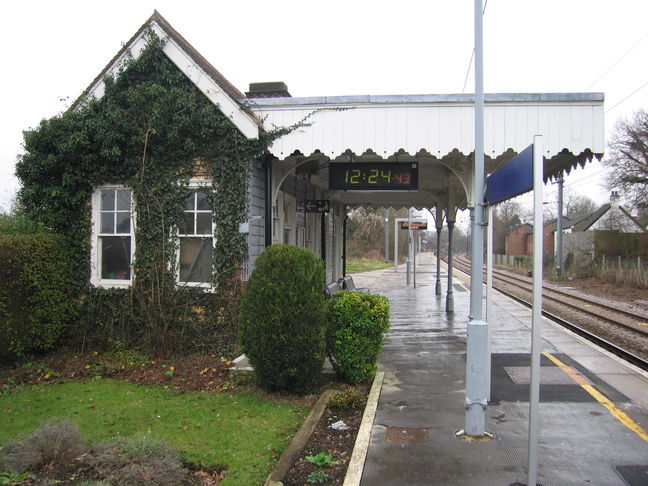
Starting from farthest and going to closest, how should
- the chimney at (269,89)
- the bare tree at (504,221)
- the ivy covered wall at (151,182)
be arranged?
the bare tree at (504,221) < the chimney at (269,89) < the ivy covered wall at (151,182)

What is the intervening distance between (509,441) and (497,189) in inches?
97.0

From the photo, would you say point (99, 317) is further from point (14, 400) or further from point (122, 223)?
point (14, 400)

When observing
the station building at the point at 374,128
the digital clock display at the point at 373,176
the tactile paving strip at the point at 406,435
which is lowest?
the tactile paving strip at the point at 406,435

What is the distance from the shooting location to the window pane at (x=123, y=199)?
9328 mm

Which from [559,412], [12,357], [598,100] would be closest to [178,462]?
[559,412]

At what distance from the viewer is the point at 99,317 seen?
9258mm

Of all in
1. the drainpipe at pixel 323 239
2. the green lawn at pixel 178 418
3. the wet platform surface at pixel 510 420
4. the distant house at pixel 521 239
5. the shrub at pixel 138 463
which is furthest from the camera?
the distant house at pixel 521 239

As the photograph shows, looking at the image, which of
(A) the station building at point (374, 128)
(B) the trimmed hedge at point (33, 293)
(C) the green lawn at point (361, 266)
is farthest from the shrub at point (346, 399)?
(C) the green lawn at point (361, 266)

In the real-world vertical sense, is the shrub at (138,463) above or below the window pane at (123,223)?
below

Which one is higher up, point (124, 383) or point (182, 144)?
point (182, 144)

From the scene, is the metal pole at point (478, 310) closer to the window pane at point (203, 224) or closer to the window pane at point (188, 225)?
the window pane at point (203, 224)

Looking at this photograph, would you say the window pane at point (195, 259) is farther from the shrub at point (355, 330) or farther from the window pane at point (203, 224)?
the shrub at point (355, 330)

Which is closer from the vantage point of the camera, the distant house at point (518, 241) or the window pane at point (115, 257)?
the window pane at point (115, 257)

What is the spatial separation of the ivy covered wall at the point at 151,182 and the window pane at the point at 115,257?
291 millimetres
